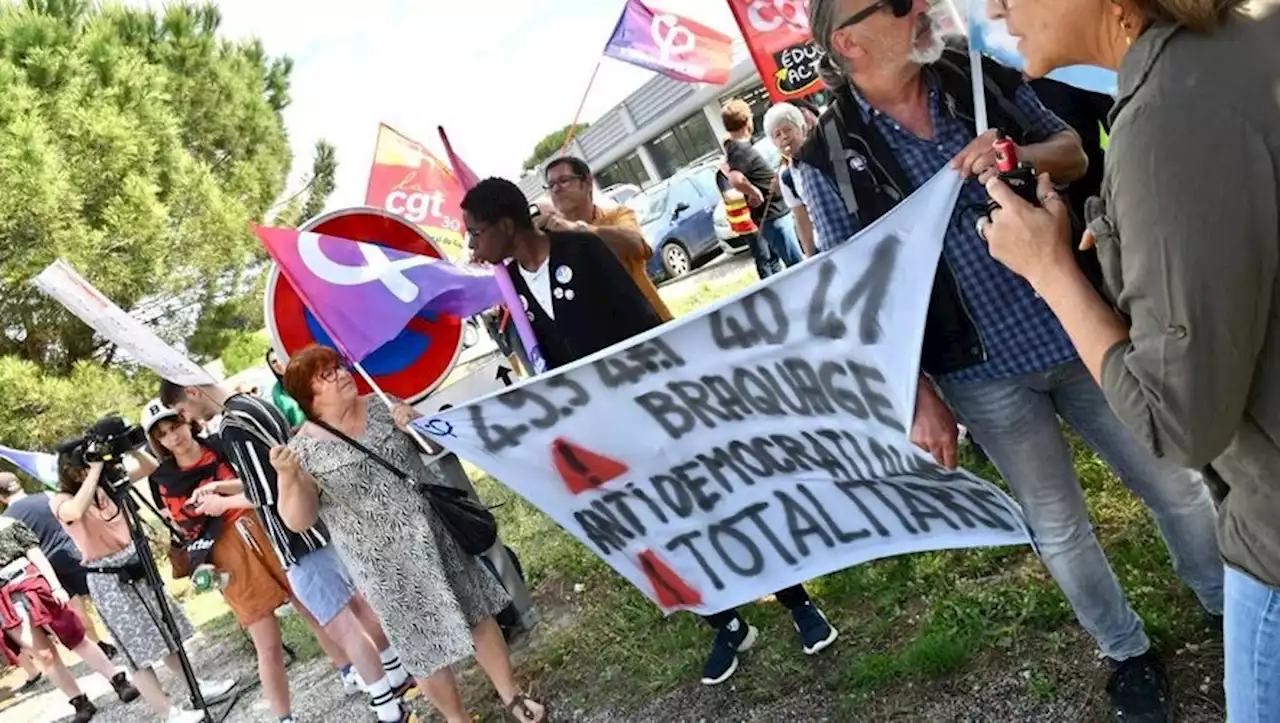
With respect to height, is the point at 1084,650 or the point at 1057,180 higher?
the point at 1057,180

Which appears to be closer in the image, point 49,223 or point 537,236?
point 537,236

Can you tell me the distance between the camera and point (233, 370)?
12.9m

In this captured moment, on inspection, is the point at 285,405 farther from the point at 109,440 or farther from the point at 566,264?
the point at 566,264

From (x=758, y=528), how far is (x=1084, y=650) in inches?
38.7

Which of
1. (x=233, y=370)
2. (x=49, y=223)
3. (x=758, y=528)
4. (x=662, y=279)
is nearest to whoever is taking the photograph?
(x=758, y=528)

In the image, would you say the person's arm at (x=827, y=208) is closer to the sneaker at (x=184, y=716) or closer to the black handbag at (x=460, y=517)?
the black handbag at (x=460, y=517)

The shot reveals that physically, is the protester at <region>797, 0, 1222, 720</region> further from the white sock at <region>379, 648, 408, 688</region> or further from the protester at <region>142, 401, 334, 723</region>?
the protester at <region>142, 401, 334, 723</region>

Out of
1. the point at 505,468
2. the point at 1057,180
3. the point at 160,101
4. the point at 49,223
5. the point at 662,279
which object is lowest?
the point at 662,279

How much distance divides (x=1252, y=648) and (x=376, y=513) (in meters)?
2.80

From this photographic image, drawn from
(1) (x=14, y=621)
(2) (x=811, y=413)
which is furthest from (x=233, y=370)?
(2) (x=811, y=413)

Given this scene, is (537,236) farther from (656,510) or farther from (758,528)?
(758,528)

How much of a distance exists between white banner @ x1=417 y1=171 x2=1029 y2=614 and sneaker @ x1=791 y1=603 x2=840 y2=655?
38cm

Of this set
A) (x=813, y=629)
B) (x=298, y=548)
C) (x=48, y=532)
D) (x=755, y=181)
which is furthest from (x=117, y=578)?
(x=755, y=181)

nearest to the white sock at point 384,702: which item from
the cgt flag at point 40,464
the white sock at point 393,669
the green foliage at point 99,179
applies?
the white sock at point 393,669
